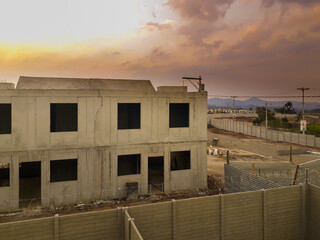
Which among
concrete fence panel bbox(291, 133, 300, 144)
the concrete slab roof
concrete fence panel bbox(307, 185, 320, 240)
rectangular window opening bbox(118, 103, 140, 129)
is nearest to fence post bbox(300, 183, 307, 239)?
concrete fence panel bbox(307, 185, 320, 240)

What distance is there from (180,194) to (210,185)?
165 inches

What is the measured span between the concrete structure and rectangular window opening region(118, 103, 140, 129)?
0.09 m

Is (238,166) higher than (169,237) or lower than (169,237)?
higher

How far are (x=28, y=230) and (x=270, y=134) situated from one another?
61.3 metres

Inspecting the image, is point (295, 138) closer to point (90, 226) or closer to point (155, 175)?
point (155, 175)

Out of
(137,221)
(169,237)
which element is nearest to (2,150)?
(137,221)

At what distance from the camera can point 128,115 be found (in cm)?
2327

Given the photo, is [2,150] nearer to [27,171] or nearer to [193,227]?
[27,171]

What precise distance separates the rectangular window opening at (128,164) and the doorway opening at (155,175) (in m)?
2.19

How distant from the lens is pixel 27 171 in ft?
88.9

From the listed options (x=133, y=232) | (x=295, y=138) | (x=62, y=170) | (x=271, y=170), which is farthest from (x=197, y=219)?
(x=295, y=138)

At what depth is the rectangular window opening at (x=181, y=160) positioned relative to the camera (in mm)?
25172

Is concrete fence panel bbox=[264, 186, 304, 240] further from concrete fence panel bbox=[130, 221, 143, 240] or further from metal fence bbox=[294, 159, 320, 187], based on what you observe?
concrete fence panel bbox=[130, 221, 143, 240]

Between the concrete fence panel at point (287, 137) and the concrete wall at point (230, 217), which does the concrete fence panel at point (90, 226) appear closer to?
the concrete wall at point (230, 217)
